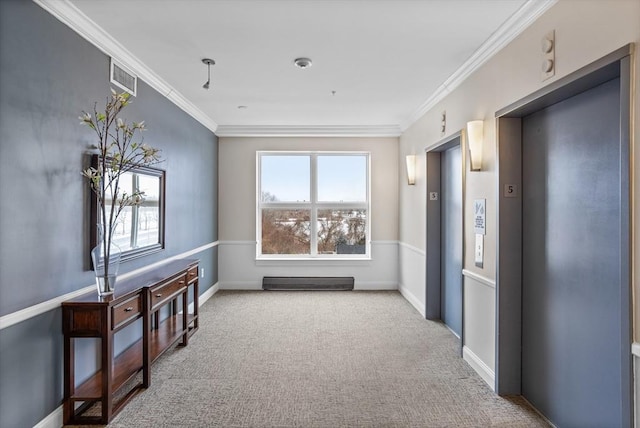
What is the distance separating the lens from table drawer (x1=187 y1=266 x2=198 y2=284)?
3.62 meters

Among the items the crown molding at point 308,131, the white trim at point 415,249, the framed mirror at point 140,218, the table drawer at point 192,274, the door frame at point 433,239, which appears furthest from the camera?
the crown molding at point 308,131

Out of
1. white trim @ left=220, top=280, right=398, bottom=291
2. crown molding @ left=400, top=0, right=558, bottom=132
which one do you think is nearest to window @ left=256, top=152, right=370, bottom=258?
white trim @ left=220, top=280, right=398, bottom=291

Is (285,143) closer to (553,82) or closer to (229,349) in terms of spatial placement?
(229,349)

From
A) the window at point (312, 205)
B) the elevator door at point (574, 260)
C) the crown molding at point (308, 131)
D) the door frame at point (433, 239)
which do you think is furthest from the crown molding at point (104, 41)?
the elevator door at point (574, 260)

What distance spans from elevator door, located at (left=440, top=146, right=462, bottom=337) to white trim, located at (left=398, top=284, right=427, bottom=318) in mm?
273

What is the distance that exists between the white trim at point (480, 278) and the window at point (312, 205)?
2.80 m

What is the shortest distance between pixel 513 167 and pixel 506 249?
589 mm

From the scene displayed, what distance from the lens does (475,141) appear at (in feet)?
9.41

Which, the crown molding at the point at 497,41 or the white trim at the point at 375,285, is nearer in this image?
the crown molding at the point at 497,41

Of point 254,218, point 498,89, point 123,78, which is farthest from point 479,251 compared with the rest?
point 254,218

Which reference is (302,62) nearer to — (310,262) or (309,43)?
(309,43)

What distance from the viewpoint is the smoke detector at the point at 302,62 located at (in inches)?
119

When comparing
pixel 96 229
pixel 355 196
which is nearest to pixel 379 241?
pixel 355 196

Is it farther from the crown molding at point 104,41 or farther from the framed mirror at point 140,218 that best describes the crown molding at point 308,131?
the framed mirror at point 140,218
